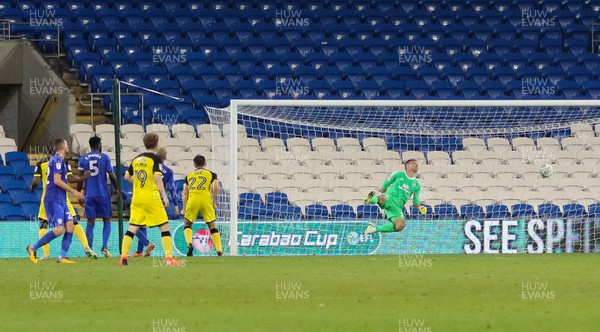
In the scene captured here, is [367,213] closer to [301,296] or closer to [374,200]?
[374,200]

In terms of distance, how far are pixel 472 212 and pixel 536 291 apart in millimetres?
10954

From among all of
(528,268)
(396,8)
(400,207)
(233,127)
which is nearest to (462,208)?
(400,207)

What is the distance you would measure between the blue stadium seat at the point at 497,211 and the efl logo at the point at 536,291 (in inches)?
386

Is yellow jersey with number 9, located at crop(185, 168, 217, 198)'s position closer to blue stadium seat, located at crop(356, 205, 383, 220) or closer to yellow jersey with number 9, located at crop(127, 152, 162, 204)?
yellow jersey with number 9, located at crop(127, 152, 162, 204)

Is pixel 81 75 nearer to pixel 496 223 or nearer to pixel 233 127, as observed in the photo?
pixel 233 127

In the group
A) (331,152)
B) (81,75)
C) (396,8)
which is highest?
(396,8)

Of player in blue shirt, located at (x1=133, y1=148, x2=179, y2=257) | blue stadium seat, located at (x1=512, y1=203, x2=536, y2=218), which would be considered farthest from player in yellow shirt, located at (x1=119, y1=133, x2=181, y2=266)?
blue stadium seat, located at (x1=512, y1=203, x2=536, y2=218)

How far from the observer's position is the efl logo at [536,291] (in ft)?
40.8

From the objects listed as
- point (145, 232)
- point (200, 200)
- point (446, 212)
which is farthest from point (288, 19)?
point (145, 232)

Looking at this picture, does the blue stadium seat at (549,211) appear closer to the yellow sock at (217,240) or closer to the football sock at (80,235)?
the yellow sock at (217,240)

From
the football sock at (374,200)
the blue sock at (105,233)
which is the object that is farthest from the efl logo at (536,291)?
the blue sock at (105,233)

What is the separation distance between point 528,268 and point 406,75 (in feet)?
44.1

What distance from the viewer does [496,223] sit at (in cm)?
2250

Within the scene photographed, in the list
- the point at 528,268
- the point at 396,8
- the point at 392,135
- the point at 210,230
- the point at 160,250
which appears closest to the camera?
the point at 528,268
